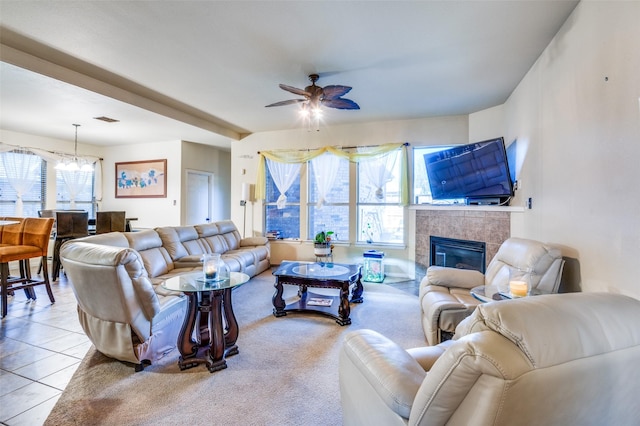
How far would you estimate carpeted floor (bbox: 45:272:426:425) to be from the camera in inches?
69.6

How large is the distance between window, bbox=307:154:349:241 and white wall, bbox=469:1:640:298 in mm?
Answer: 3127

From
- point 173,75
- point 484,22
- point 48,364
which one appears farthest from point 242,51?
point 48,364

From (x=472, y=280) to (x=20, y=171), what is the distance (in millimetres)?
Answer: 7762

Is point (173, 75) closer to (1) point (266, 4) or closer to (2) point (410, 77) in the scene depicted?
(1) point (266, 4)

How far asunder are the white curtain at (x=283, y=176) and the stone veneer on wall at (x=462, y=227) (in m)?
2.46

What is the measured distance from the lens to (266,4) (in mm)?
2234

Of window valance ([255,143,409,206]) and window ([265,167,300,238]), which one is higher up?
window valance ([255,143,409,206])

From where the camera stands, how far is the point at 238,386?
2066 millimetres

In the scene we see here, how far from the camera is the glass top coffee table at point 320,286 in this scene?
10.5ft

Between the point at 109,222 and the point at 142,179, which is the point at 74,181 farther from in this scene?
the point at 109,222

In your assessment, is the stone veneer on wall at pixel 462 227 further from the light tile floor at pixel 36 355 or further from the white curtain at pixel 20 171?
the white curtain at pixel 20 171

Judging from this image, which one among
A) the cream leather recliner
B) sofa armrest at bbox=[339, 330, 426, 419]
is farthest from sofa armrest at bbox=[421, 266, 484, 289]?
sofa armrest at bbox=[339, 330, 426, 419]

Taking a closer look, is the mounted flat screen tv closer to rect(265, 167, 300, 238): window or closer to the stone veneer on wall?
the stone veneer on wall

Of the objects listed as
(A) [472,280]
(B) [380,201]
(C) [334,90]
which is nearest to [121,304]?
(C) [334,90]
